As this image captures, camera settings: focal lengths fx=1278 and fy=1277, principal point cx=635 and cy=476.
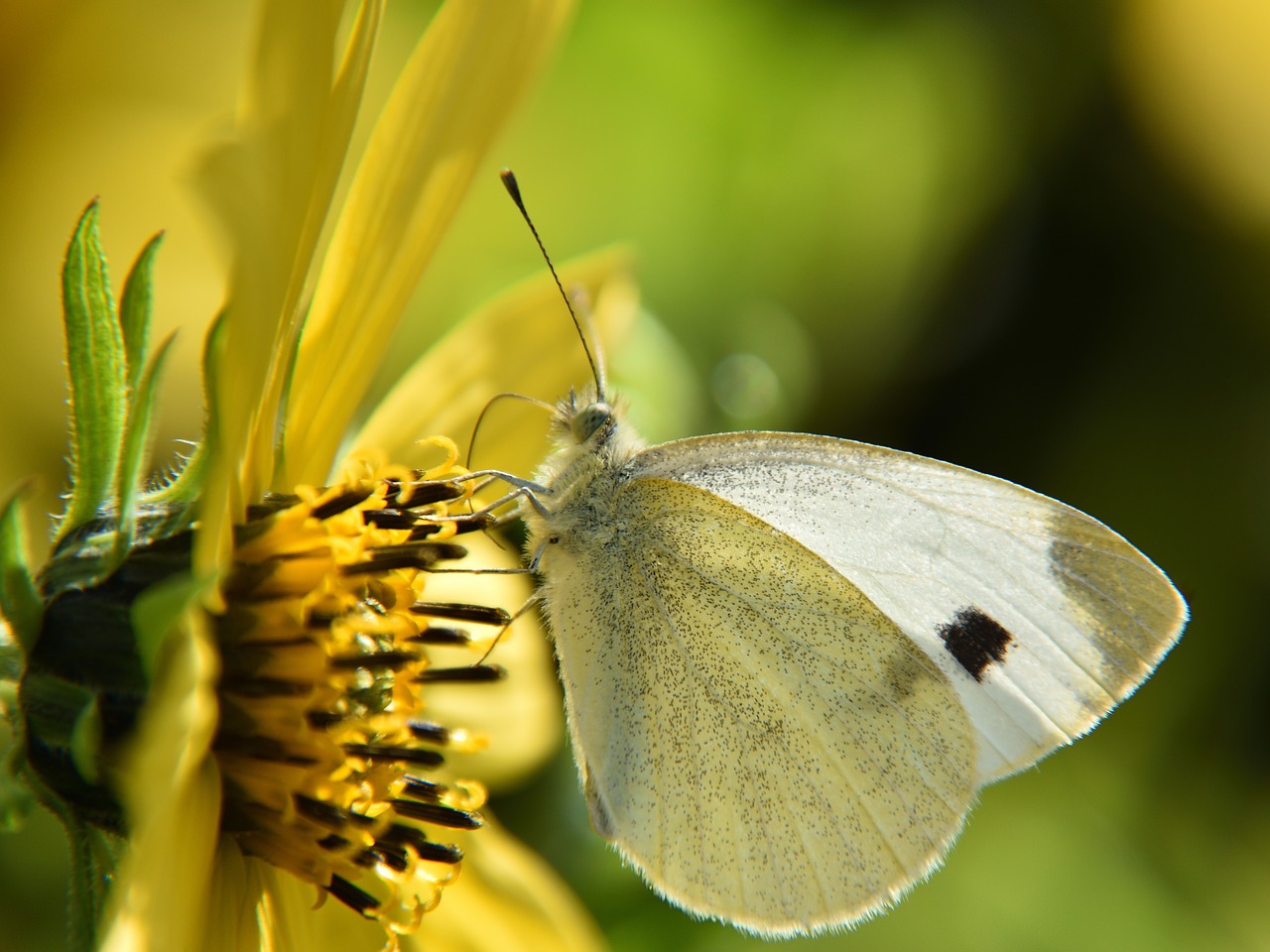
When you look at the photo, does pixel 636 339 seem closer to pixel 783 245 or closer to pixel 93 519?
pixel 783 245

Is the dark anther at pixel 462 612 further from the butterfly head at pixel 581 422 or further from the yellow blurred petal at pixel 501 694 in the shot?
the butterfly head at pixel 581 422

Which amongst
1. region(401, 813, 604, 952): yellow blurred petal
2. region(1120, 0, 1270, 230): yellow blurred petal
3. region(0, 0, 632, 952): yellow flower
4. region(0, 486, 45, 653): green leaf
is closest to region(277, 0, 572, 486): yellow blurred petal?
region(0, 0, 632, 952): yellow flower

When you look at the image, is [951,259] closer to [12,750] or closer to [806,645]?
[806,645]

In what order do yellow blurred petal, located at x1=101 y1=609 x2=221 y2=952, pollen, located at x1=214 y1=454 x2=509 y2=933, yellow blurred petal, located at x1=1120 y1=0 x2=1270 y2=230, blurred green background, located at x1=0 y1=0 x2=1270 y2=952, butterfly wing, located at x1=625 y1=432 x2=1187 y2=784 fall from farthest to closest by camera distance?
yellow blurred petal, located at x1=1120 y1=0 x2=1270 y2=230
blurred green background, located at x1=0 y1=0 x2=1270 y2=952
butterfly wing, located at x1=625 y1=432 x2=1187 y2=784
pollen, located at x1=214 y1=454 x2=509 y2=933
yellow blurred petal, located at x1=101 y1=609 x2=221 y2=952

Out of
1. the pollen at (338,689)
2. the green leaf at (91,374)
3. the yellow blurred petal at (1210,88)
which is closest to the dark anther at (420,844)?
the pollen at (338,689)

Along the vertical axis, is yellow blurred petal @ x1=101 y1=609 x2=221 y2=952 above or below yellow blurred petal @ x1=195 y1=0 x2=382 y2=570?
below

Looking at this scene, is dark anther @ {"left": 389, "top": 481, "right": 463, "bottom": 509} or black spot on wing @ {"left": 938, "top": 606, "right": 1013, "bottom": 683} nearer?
dark anther @ {"left": 389, "top": 481, "right": 463, "bottom": 509}

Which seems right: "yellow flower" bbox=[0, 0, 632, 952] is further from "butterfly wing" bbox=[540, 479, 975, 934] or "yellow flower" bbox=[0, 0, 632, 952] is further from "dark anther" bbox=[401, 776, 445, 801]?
"butterfly wing" bbox=[540, 479, 975, 934]

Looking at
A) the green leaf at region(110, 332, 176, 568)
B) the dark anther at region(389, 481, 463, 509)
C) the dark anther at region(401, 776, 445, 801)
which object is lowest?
the dark anther at region(401, 776, 445, 801)
